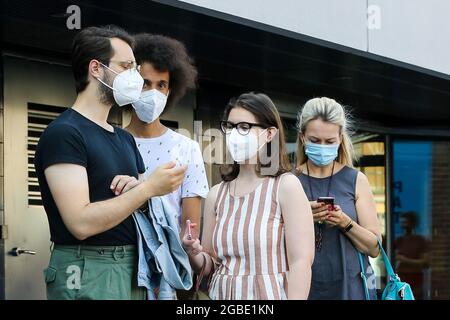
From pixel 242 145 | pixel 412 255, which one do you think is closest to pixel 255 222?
pixel 242 145

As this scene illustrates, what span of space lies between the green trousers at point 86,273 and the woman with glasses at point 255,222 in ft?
1.25

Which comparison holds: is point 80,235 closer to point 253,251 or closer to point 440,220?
point 253,251

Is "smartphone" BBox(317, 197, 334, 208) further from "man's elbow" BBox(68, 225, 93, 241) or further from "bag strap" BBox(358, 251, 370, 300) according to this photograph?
"man's elbow" BBox(68, 225, 93, 241)

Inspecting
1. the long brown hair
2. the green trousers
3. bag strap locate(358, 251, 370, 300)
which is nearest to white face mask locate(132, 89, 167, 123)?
the long brown hair

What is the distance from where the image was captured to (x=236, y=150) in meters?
4.11

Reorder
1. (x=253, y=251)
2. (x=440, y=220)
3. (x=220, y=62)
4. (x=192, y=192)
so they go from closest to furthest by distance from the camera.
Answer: (x=253, y=251) → (x=192, y=192) → (x=220, y=62) → (x=440, y=220)

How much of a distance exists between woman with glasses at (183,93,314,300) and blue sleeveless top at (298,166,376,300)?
636mm

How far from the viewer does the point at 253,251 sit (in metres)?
3.93

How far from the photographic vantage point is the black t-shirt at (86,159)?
3652 mm

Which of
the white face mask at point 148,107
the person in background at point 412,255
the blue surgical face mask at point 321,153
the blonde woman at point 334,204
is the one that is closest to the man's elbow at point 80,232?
the white face mask at point 148,107

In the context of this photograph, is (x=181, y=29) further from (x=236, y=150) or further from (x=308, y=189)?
(x=236, y=150)

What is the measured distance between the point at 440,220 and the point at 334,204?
8380 mm
